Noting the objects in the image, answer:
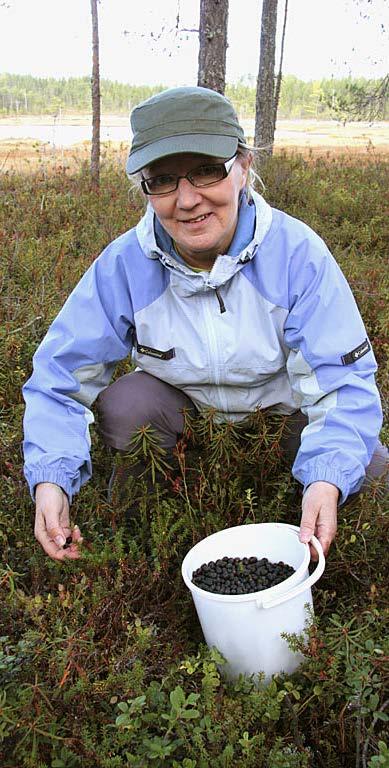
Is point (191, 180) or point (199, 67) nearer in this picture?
point (191, 180)

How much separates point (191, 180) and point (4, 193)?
19.2ft

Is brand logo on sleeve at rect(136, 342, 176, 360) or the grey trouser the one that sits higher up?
brand logo on sleeve at rect(136, 342, 176, 360)

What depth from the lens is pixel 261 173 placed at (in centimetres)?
859

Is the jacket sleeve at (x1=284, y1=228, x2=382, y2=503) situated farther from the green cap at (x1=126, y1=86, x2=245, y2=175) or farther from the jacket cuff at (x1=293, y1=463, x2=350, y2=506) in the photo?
the green cap at (x1=126, y1=86, x2=245, y2=175)

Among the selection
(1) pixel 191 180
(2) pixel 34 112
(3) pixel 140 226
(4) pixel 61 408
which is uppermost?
(1) pixel 191 180

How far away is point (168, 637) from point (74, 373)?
3.06ft

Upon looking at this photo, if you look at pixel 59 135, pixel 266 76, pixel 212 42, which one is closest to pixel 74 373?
pixel 212 42

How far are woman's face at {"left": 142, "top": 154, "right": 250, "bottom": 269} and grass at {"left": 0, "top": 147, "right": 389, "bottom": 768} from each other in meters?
0.67

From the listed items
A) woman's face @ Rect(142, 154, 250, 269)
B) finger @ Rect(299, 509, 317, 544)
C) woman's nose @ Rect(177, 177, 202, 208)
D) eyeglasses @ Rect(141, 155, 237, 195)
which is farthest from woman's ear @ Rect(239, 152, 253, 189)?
finger @ Rect(299, 509, 317, 544)

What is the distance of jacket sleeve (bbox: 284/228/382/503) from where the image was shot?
210 cm

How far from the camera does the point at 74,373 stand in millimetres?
2441

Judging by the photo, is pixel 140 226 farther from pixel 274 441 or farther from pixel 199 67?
pixel 199 67

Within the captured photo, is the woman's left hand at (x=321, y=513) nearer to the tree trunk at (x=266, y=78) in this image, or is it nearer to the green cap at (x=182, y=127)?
the green cap at (x=182, y=127)

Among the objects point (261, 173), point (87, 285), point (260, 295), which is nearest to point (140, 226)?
point (87, 285)
